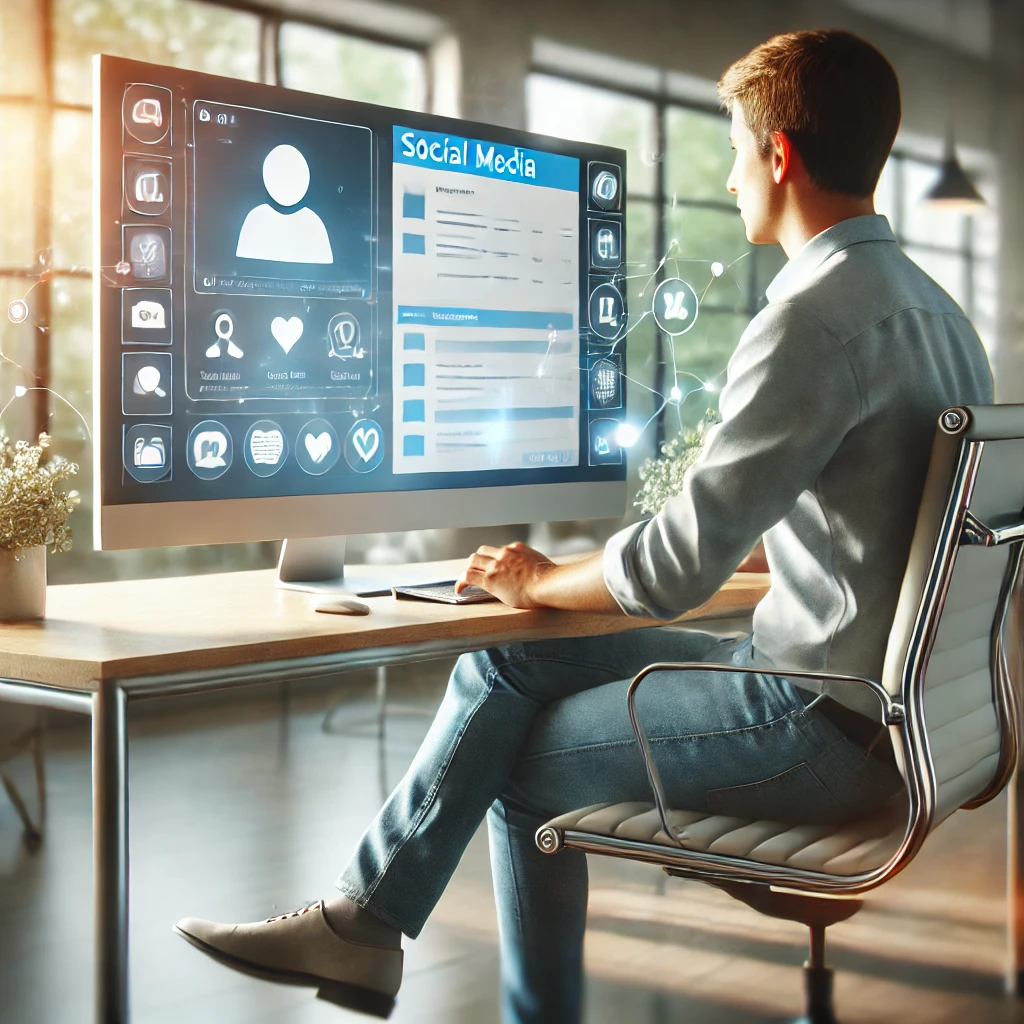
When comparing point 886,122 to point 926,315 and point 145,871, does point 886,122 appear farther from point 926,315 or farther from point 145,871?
point 145,871

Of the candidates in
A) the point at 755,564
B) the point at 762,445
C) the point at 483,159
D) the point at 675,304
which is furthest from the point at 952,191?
the point at 762,445

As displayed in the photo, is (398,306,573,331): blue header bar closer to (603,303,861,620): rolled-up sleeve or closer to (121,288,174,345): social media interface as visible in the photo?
(121,288,174,345): social media interface

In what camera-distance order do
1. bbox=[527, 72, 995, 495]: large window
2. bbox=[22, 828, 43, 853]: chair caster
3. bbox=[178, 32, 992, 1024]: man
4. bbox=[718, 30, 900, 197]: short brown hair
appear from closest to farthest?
bbox=[178, 32, 992, 1024]: man, bbox=[718, 30, 900, 197]: short brown hair, bbox=[22, 828, 43, 853]: chair caster, bbox=[527, 72, 995, 495]: large window

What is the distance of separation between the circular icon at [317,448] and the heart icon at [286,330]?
118 mm

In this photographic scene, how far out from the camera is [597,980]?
2119mm

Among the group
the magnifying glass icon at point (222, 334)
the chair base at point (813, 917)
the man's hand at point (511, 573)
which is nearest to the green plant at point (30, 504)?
the magnifying glass icon at point (222, 334)

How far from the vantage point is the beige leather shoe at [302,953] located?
5.36 ft

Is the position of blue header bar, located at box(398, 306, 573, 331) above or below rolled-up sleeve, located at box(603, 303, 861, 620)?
above

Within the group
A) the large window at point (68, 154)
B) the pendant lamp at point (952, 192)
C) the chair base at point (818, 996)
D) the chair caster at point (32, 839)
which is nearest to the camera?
the chair base at point (818, 996)

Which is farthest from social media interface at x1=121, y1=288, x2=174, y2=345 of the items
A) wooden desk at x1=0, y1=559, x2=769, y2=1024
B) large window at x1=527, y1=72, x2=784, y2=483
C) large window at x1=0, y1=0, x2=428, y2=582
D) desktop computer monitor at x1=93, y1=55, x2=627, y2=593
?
large window at x1=527, y1=72, x2=784, y2=483

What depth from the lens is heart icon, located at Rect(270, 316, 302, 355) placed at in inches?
70.7

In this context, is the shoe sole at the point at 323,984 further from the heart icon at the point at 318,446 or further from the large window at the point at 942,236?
the large window at the point at 942,236

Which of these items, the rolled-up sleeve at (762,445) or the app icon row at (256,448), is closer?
the rolled-up sleeve at (762,445)

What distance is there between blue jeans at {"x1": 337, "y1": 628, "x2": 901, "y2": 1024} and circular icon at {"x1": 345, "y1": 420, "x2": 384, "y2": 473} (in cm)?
39
